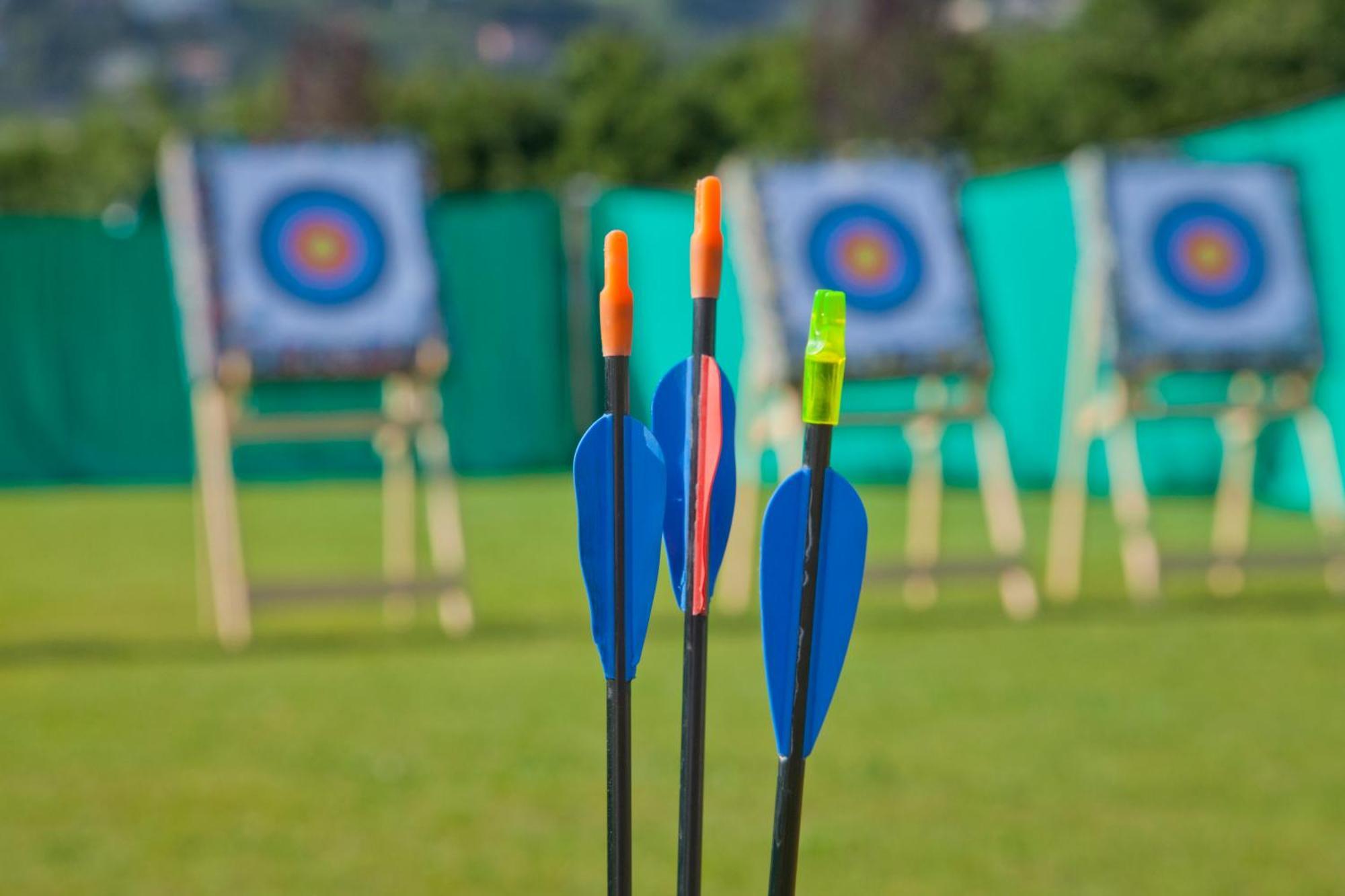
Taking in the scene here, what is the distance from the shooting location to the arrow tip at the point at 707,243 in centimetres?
83

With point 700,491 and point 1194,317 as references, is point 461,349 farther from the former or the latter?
point 700,491

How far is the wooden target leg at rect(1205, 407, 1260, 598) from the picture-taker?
14.6 ft

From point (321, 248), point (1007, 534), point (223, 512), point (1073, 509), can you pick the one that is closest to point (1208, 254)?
point (1073, 509)

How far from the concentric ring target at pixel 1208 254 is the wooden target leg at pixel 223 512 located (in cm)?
227

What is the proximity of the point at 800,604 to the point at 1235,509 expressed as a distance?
13.2 feet

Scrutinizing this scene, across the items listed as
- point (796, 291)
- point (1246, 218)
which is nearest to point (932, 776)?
point (796, 291)

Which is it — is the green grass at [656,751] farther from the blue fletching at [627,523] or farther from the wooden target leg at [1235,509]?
the blue fletching at [627,523]

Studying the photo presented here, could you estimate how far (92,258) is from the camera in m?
9.09

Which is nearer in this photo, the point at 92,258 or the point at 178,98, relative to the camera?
the point at 92,258

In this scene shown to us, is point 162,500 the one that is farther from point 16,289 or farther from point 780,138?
point 780,138

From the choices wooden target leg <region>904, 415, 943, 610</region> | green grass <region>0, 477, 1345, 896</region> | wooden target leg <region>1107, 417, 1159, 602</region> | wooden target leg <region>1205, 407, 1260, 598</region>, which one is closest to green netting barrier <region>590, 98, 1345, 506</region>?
wooden target leg <region>1205, 407, 1260, 598</region>

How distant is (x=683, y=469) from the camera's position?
91cm

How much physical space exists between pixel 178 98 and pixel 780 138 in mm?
17202

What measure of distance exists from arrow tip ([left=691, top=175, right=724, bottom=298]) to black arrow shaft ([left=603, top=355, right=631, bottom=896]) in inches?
2.1
